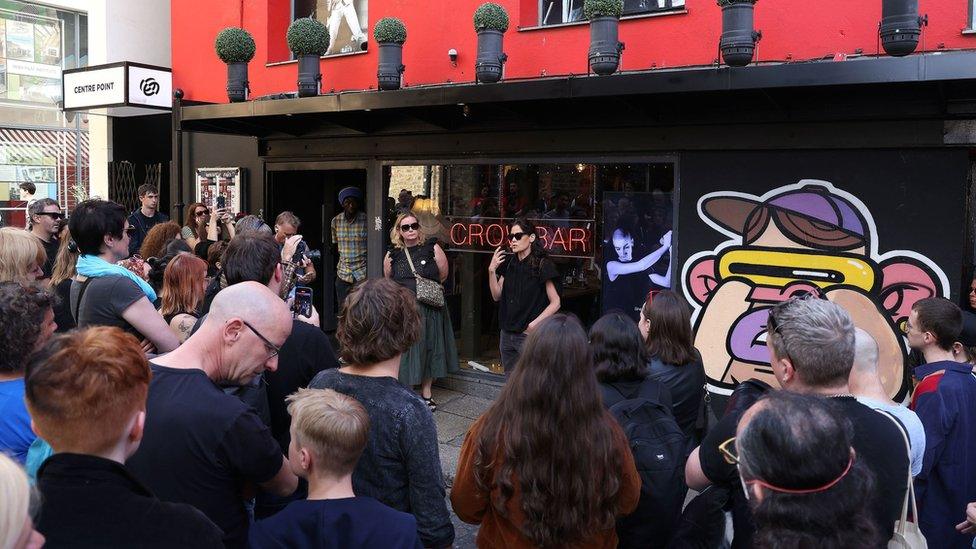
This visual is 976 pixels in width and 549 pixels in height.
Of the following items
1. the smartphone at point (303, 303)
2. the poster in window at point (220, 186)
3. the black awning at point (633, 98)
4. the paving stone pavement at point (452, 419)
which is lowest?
the paving stone pavement at point (452, 419)

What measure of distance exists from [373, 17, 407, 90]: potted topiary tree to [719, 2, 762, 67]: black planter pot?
3.28 metres

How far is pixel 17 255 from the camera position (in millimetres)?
4535

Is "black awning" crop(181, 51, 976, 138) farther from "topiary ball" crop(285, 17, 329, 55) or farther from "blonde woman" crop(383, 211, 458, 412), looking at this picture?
"blonde woman" crop(383, 211, 458, 412)

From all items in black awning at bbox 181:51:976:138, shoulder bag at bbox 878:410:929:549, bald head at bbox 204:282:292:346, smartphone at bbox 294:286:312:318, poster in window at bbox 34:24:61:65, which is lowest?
shoulder bag at bbox 878:410:929:549

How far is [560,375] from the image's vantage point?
2.64 m

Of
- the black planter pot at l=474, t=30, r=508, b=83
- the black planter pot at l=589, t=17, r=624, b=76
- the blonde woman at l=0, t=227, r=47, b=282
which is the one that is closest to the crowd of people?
the blonde woman at l=0, t=227, r=47, b=282

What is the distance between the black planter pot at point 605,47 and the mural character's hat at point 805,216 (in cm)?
152

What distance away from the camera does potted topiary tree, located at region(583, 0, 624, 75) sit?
6398 mm

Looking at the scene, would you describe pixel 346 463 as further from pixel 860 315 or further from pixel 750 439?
pixel 860 315

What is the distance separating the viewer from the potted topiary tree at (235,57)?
8898 mm

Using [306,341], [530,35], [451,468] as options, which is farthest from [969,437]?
[530,35]

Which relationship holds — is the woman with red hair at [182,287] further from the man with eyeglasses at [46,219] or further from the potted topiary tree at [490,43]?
the potted topiary tree at [490,43]

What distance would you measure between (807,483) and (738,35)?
4.62m

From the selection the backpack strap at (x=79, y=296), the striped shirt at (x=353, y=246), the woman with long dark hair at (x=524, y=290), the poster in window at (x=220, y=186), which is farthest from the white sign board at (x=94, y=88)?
the backpack strap at (x=79, y=296)
